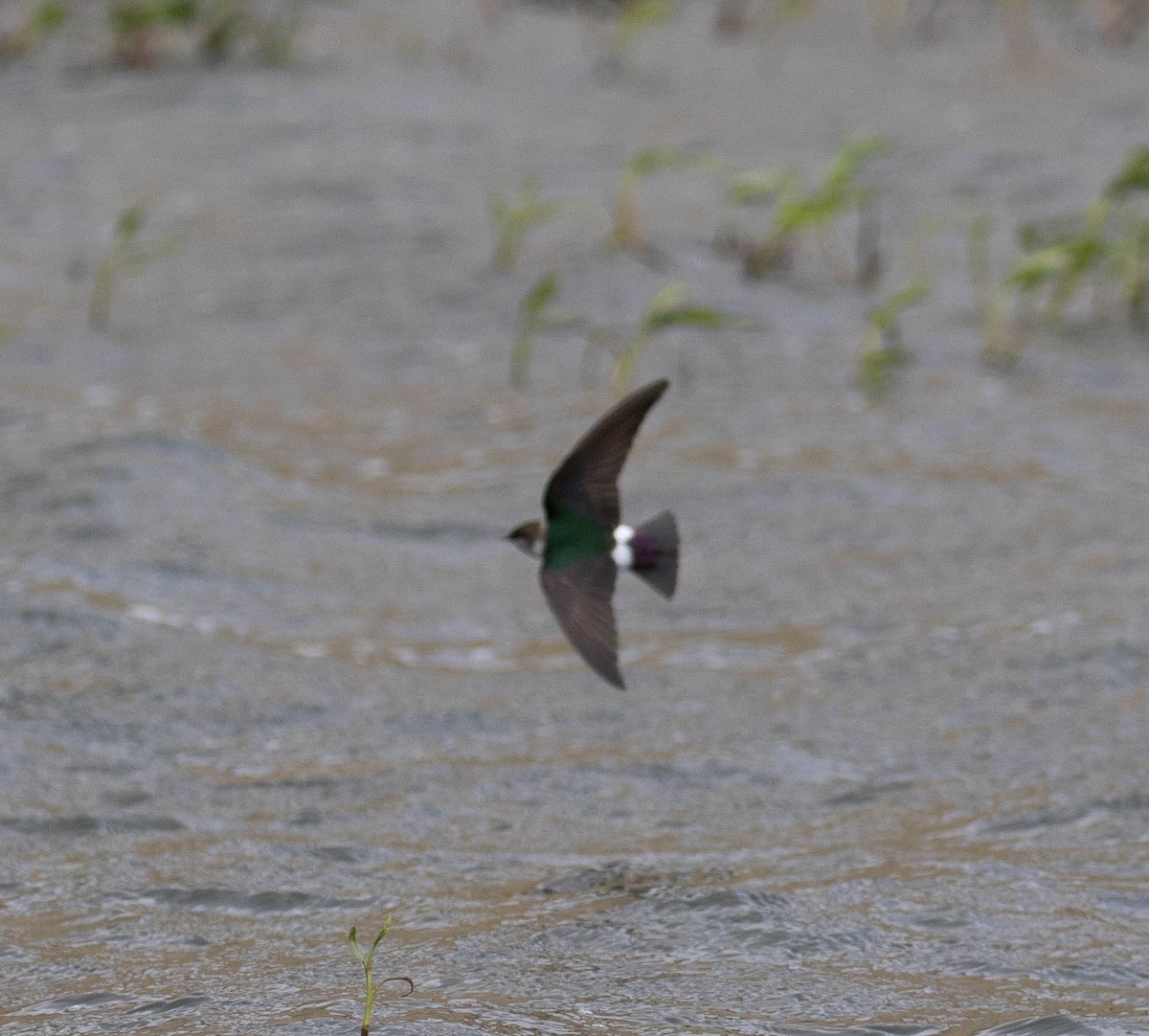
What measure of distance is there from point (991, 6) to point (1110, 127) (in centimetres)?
202

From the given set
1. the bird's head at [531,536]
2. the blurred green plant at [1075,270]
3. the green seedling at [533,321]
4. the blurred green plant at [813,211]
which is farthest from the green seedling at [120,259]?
the bird's head at [531,536]

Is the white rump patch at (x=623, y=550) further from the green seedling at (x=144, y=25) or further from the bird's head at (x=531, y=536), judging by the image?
the green seedling at (x=144, y=25)

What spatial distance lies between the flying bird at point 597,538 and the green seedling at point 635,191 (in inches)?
139

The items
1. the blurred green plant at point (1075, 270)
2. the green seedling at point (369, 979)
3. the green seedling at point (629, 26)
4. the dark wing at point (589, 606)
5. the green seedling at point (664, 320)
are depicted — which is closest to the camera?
the green seedling at point (369, 979)

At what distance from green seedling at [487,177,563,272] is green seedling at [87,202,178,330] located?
45.0 inches

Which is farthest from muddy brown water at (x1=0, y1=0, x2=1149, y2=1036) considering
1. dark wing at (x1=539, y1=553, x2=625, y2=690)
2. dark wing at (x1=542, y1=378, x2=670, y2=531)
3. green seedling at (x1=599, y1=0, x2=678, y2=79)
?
dark wing at (x1=542, y1=378, x2=670, y2=531)

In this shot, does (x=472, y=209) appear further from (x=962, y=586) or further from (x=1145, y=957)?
(x=1145, y=957)

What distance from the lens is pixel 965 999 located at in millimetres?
2984

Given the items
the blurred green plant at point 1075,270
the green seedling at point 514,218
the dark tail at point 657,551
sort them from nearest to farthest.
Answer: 1. the dark tail at point 657,551
2. the blurred green plant at point 1075,270
3. the green seedling at point 514,218

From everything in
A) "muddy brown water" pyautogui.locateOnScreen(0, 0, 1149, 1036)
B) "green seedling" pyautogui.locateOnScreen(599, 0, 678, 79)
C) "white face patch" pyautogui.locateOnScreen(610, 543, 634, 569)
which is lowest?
"muddy brown water" pyautogui.locateOnScreen(0, 0, 1149, 1036)

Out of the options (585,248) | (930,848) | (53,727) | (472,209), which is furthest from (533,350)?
(930,848)

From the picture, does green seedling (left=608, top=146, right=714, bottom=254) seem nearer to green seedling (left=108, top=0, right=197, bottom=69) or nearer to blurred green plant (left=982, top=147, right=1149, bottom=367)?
blurred green plant (left=982, top=147, right=1149, bottom=367)

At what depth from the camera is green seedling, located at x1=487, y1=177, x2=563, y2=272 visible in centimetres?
704

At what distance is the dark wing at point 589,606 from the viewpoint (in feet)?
11.2
